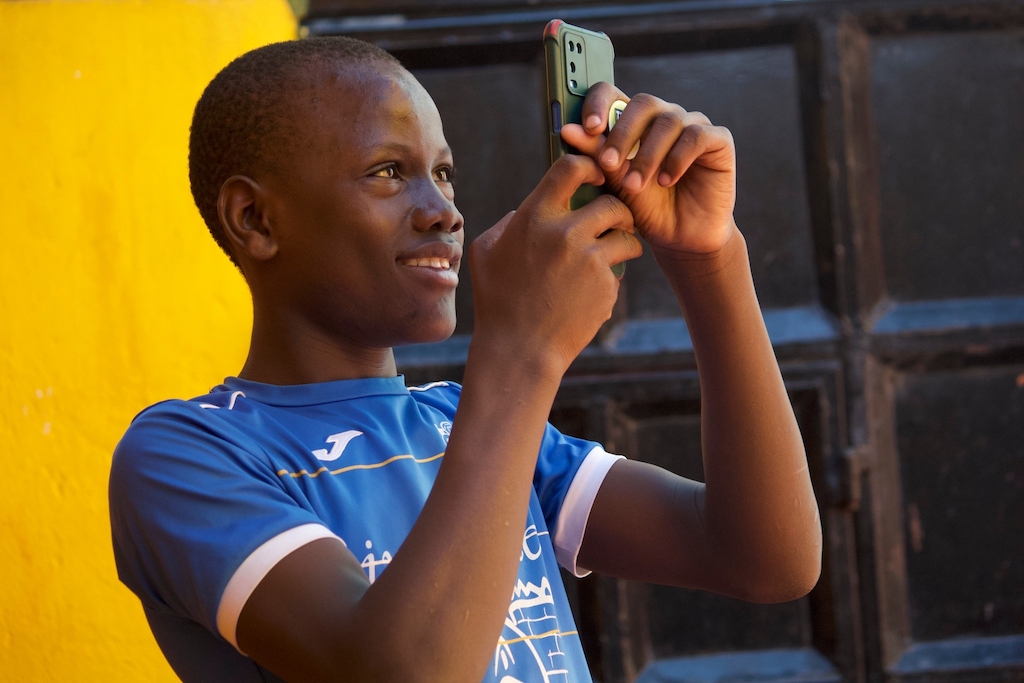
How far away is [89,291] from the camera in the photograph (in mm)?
1410

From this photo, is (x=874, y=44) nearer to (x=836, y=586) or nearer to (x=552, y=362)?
(x=836, y=586)

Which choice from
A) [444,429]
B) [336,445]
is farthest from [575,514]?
[336,445]

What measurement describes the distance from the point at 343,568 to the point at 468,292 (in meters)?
1.04

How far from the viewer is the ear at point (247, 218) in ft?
3.29

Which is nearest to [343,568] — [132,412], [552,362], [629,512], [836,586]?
[552,362]

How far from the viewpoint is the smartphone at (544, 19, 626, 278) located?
0.81 meters

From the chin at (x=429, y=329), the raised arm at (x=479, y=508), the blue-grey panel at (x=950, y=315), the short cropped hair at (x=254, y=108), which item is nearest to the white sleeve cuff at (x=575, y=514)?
the chin at (x=429, y=329)

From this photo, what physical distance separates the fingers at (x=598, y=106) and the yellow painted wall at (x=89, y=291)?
0.87 meters

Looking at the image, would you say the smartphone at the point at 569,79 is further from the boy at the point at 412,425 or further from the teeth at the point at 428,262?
the teeth at the point at 428,262

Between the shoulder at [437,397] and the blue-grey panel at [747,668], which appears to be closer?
the shoulder at [437,397]

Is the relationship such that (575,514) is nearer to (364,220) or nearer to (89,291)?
(364,220)

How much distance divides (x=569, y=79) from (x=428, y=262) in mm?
247

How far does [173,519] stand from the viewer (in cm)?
77

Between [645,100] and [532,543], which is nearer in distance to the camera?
[645,100]
